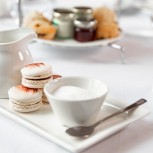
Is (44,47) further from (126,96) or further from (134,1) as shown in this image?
(134,1)

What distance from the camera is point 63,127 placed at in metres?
0.53

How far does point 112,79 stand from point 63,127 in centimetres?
27

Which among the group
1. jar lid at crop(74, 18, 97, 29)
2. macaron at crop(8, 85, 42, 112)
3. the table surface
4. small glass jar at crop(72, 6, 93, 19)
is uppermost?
small glass jar at crop(72, 6, 93, 19)

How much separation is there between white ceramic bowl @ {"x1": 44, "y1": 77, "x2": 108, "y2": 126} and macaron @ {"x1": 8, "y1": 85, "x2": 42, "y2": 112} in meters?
0.04

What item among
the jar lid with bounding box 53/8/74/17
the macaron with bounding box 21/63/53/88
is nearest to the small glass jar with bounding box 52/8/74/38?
the jar lid with bounding box 53/8/74/17

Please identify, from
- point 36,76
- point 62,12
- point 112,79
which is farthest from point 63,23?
point 36,76

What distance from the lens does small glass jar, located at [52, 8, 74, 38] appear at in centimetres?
93

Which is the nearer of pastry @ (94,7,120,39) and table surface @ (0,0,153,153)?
table surface @ (0,0,153,153)

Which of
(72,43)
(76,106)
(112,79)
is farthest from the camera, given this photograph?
(72,43)

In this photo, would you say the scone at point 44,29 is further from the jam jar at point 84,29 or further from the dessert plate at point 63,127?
the dessert plate at point 63,127

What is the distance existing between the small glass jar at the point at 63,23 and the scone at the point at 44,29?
0.03 m

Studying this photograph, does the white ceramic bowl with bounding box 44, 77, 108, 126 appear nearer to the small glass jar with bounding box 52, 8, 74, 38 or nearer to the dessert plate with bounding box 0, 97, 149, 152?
the dessert plate with bounding box 0, 97, 149, 152

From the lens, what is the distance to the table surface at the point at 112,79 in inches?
19.9

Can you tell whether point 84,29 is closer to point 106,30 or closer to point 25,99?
point 106,30
